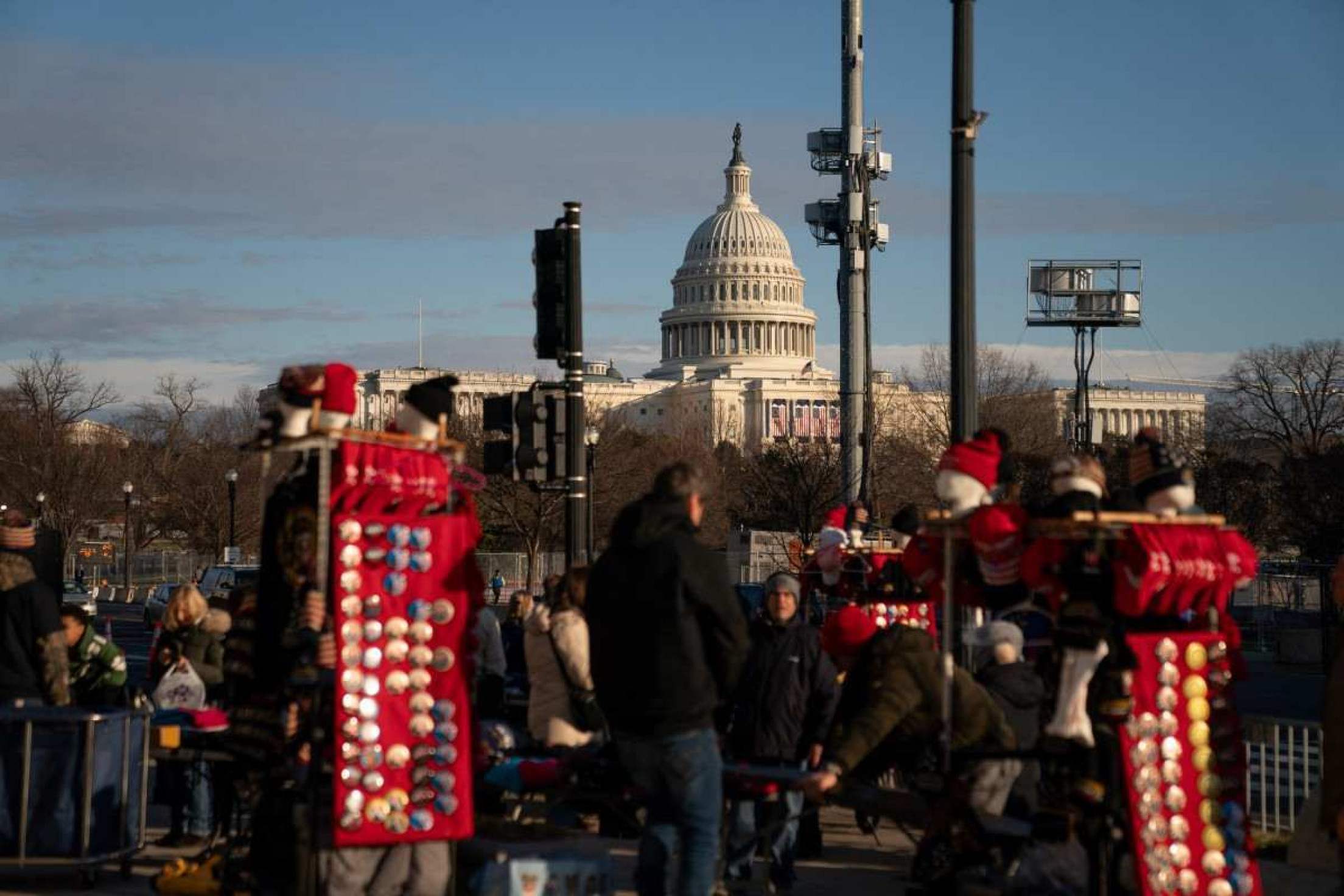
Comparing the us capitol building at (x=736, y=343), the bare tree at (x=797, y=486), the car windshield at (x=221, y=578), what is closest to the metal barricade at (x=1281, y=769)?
the bare tree at (x=797, y=486)

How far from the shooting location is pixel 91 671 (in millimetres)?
11008

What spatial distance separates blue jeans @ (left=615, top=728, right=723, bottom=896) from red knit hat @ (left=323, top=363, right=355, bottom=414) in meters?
1.81

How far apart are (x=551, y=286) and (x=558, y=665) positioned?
10.9ft

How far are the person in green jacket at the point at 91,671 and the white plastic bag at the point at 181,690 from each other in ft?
2.30

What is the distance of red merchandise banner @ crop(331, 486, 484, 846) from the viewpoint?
25.4 feet

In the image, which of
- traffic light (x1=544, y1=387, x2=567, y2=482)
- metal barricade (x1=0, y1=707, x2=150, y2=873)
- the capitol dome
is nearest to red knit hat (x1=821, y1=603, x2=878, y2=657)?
metal barricade (x1=0, y1=707, x2=150, y2=873)

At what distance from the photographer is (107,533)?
91812 mm

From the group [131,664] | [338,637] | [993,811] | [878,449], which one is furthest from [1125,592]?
[878,449]

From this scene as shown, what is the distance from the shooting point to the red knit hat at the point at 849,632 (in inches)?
363

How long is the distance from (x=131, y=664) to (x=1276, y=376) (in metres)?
56.3

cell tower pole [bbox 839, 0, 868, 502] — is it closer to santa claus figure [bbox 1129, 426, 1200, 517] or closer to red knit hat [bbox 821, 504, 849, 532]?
red knit hat [bbox 821, 504, 849, 532]

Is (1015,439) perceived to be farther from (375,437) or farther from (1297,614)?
(375,437)

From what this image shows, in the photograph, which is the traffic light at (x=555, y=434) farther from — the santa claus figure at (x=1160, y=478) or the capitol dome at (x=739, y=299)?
the capitol dome at (x=739, y=299)

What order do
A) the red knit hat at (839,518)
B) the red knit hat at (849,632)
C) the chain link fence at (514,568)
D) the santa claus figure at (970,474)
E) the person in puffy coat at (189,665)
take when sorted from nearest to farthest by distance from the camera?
the santa claus figure at (970,474) → the red knit hat at (849,632) → the person in puffy coat at (189,665) → the red knit hat at (839,518) → the chain link fence at (514,568)
